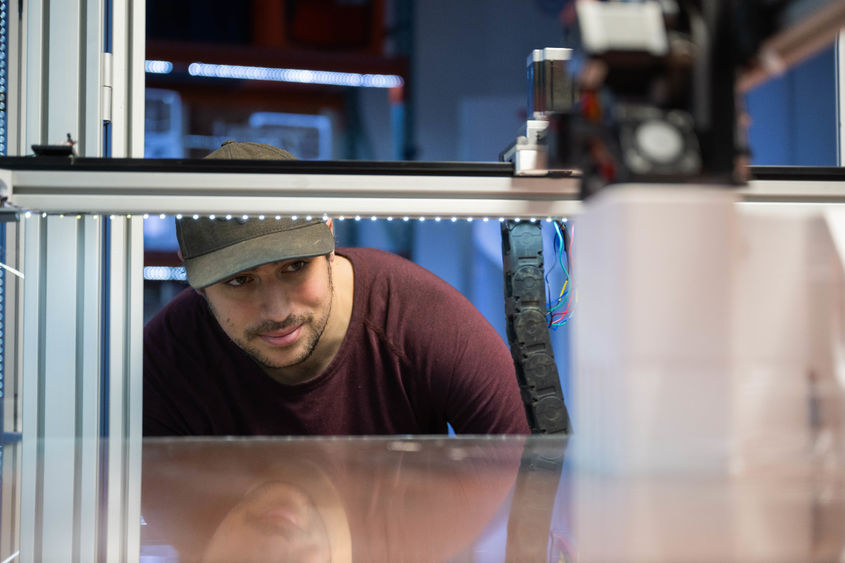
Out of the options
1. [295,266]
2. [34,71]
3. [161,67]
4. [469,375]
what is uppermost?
[161,67]

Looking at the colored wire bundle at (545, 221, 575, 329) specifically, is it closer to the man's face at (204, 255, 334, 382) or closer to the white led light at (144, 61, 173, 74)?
the man's face at (204, 255, 334, 382)

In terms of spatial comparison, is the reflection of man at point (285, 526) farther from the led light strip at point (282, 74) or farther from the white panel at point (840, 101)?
the led light strip at point (282, 74)

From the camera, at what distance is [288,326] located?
1.58m

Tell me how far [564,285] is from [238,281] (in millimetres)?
660

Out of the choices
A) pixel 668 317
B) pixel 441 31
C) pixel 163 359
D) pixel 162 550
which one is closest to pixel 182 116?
pixel 441 31

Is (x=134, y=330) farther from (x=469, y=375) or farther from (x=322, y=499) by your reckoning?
(x=469, y=375)

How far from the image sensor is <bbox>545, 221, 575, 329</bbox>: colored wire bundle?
48.0 inches

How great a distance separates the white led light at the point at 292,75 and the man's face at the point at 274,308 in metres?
1.58

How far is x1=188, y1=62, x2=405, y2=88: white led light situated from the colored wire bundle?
184 centimetres

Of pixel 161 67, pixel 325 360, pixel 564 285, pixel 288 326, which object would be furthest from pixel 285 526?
pixel 161 67

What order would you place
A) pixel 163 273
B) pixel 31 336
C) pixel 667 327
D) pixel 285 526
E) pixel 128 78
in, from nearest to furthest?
pixel 667 327 < pixel 285 526 < pixel 31 336 < pixel 128 78 < pixel 163 273

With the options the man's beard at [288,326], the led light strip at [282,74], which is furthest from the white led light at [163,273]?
the man's beard at [288,326]

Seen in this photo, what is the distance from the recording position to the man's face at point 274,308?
5.14 ft

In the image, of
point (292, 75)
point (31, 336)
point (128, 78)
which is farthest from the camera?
point (292, 75)
